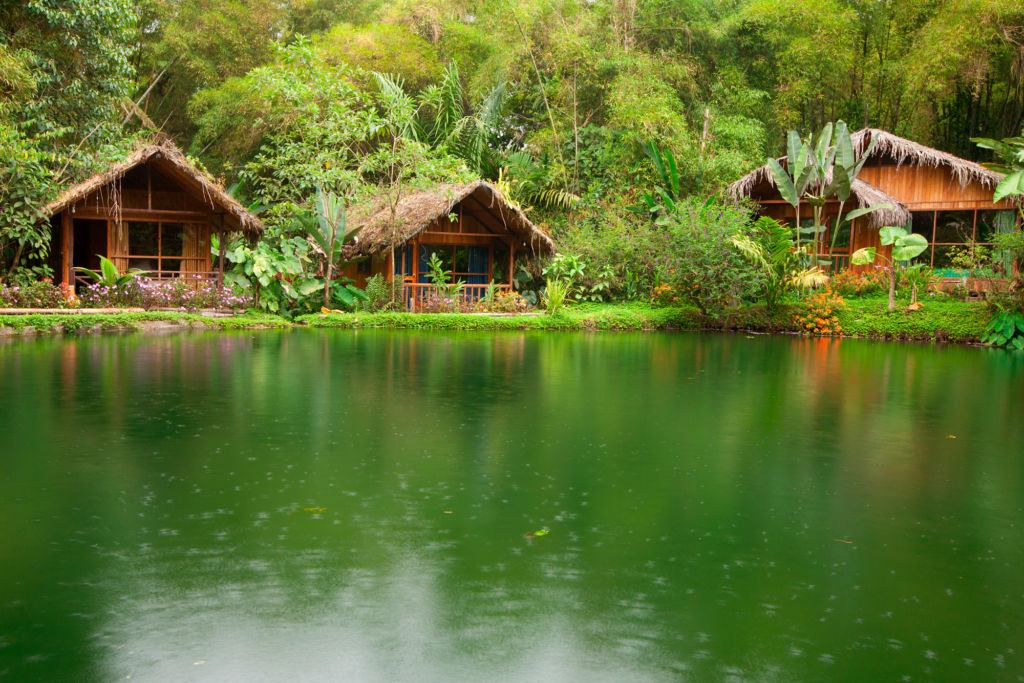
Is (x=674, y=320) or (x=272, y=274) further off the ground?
(x=272, y=274)

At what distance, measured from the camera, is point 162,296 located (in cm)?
1788

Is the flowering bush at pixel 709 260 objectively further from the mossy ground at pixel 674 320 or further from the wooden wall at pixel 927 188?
the wooden wall at pixel 927 188

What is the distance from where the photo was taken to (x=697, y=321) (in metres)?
19.5

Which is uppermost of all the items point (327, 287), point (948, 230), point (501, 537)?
point (948, 230)

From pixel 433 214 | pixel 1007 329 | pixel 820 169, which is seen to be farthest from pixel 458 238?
pixel 1007 329

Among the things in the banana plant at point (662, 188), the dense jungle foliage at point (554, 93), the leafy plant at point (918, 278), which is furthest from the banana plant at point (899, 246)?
the banana plant at point (662, 188)

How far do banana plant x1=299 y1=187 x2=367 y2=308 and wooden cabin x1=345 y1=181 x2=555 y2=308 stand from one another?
1042mm

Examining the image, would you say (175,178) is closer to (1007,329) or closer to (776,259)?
(776,259)

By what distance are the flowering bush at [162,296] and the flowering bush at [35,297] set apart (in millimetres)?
550

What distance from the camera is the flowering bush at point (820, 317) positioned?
61.1ft

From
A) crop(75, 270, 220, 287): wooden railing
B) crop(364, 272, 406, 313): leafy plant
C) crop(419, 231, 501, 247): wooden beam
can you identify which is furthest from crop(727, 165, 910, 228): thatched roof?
crop(75, 270, 220, 287): wooden railing

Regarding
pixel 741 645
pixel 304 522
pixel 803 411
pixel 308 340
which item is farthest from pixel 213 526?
pixel 308 340

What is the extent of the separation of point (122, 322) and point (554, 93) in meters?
14.3

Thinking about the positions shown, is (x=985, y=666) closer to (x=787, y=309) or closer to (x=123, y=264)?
(x=787, y=309)
